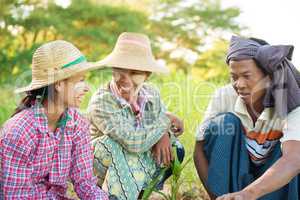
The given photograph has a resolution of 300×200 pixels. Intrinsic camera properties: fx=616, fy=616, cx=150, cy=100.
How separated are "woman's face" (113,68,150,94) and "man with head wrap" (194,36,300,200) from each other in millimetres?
369

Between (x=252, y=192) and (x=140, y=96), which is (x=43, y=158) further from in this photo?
(x=252, y=192)

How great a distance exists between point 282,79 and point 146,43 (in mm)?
739

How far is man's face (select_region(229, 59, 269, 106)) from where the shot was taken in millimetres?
2619

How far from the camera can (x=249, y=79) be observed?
262 centimetres

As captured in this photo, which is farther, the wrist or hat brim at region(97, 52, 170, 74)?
hat brim at region(97, 52, 170, 74)

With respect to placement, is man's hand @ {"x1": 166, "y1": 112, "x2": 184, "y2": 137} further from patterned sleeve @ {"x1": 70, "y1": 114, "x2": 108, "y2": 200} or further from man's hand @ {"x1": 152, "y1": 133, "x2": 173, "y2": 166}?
patterned sleeve @ {"x1": 70, "y1": 114, "x2": 108, "y2": 200}

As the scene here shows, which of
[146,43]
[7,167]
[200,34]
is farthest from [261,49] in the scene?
[200,34]

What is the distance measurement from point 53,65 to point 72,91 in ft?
0.43

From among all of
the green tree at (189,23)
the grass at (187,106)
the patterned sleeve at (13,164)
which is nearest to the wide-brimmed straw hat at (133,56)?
the patterned sleeve at (13,164)

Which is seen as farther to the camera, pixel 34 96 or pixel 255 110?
pixel 255 110

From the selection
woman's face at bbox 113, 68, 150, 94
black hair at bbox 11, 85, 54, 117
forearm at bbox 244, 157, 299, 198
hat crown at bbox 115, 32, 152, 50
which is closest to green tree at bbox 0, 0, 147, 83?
hat crown at bbox 115, 32, 152, 50

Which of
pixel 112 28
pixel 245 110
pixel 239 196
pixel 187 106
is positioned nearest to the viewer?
pixel 239 196

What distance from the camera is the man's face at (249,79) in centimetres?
262

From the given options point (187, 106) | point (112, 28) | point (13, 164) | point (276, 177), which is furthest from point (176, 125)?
point (112, 28)
